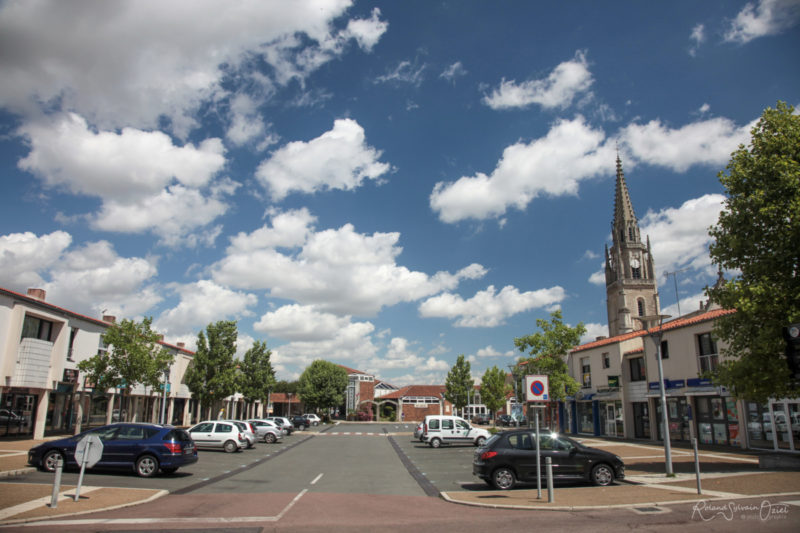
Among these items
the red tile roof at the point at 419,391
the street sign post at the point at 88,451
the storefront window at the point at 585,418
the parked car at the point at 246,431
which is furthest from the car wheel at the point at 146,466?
the red tile roof at the point at 419,391

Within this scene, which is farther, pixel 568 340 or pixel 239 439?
pixel 568 340

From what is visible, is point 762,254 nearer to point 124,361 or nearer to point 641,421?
point 641,421

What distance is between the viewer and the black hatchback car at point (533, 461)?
13445mm

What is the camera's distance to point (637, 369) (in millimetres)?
32938

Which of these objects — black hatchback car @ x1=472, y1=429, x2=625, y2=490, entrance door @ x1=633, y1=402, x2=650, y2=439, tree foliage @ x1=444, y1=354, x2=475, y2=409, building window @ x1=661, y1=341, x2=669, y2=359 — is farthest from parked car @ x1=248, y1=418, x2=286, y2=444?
tree foliage @ x1=444, y1=354, x2=475, y2=409

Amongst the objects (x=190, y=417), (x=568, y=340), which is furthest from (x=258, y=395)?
(x=568, y=340)

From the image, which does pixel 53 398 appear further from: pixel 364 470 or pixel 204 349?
pixel 364 470

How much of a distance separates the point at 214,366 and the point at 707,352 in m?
34.0

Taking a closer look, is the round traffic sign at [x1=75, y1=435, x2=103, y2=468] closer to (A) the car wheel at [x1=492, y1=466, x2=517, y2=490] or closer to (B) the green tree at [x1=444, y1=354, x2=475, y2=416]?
(A) the car wheel at [x1=492, y1=466, x2=517, y2=490]

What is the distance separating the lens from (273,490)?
13.4 metres

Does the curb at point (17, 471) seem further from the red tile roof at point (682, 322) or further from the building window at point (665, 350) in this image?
the building window at point (665, 350)

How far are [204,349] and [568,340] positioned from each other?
28.0 m

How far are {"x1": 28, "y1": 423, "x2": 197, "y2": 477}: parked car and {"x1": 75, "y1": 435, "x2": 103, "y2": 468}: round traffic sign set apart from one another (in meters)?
3.69

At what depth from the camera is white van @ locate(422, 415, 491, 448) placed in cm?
3008
